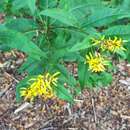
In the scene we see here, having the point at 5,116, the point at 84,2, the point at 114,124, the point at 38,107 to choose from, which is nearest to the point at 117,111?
the point at 114,124

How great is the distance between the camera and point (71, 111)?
2703 millimetres

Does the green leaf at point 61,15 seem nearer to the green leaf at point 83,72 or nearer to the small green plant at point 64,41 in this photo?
the small green plant at point 64,41

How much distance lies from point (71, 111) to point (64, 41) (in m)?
1.19

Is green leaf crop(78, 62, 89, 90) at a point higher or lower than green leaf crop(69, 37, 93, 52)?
lower

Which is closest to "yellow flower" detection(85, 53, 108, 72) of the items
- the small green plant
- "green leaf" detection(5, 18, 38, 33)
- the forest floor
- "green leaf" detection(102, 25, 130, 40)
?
the small green plant

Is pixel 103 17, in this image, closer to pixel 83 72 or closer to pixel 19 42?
pixel 83 72

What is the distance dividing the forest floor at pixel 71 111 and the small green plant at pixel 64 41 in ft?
3.00

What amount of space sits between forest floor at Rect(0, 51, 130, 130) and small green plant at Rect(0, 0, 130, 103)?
91 cm

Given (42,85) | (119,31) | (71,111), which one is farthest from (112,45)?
(71,111)

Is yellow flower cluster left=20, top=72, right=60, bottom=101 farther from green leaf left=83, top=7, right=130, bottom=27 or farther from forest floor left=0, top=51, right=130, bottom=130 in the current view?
forest floor left=0, top=51, right=130, bottom=130

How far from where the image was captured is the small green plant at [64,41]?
132 cm

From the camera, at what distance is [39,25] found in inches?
64.4

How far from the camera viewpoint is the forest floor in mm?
2652

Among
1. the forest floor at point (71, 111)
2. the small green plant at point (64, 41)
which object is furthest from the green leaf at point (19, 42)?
the forest floor at point (71, 111)
